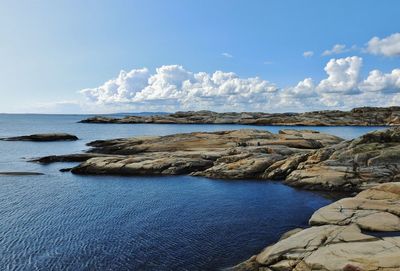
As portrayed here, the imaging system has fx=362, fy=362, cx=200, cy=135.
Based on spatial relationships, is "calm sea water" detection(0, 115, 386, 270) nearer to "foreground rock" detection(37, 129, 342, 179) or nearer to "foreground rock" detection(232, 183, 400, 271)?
"foreground rock" detection(232, 183, 400, 271)

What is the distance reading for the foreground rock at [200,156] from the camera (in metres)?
42.2

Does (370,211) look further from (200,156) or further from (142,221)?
(200,156)

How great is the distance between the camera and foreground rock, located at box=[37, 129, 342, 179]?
42.2 m

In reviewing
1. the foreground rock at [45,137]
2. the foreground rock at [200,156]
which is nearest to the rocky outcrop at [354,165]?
the foreground rock at [200,156]

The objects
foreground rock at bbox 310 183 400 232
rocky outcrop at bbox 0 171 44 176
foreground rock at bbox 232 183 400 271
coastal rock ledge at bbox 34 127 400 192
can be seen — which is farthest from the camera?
rocky outcrop at bbox 0 171 44 176

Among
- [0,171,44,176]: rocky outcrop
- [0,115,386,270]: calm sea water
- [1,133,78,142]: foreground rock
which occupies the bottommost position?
[0,115,386,270]: calm sea water

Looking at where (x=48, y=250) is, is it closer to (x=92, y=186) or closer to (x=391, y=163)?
(x=92, y=186)

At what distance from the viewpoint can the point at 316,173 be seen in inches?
1399

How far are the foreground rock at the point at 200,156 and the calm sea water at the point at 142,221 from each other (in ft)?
9.27

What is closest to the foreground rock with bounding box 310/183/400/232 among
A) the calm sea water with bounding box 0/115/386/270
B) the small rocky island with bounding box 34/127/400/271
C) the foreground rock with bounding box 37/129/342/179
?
the small rocky island with bounding box 34/127/400/271

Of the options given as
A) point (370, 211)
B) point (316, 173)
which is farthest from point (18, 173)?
point (370, 211)

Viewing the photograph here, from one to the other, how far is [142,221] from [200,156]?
76.5 ft

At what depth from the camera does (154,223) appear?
2469 centimetres

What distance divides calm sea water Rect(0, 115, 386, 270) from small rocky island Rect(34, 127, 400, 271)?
2.36 meters
